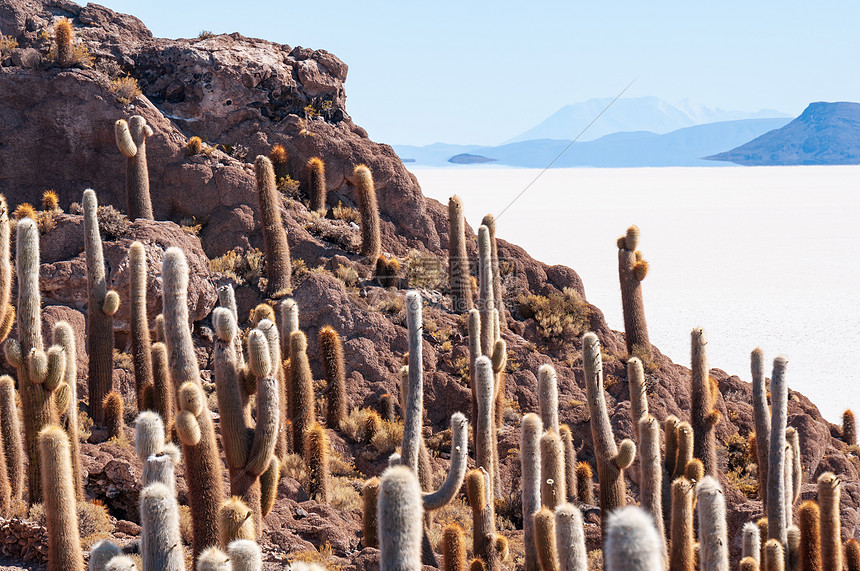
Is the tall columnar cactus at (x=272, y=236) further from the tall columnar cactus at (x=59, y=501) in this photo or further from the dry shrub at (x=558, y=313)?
the tall columnar cactus at (x=59, y=501)

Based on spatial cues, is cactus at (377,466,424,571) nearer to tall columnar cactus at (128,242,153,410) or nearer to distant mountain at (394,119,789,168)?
tall columnar cactus at (128,242,153,410)

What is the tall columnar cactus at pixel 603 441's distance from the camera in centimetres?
1030

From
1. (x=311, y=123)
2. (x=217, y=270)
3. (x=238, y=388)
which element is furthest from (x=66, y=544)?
(x=311, y=123)

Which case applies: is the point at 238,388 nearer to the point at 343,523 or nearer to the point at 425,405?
the point at 343,523

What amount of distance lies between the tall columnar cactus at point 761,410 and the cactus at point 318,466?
208 inches

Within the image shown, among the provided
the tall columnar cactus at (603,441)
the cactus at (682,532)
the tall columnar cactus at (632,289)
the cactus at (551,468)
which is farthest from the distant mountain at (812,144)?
the cactus at (551,468)

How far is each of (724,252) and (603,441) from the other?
39717 mm

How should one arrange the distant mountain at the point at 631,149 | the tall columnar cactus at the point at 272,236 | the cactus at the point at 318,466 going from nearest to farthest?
the cactus at the point at 318,466, the tall columnar cactus at the point at 272,236, the distant mountain at the point at 631,149

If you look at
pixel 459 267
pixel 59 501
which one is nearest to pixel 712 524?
pixel 59 501

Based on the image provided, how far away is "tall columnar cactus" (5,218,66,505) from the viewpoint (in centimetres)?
927

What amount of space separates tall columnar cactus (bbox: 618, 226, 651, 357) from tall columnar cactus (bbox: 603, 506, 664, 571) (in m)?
12.9

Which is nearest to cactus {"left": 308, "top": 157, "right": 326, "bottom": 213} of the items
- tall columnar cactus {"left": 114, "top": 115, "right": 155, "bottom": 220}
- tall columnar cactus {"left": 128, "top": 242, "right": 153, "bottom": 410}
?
tall columnar cactus {"left": 114, "top": 115, "right": 155, "bottom": 220}

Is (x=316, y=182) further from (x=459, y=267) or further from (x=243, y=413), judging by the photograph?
(x=243, y=413)

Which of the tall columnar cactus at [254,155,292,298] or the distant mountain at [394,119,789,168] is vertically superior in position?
the distant mountain at [394,119,789,168]
